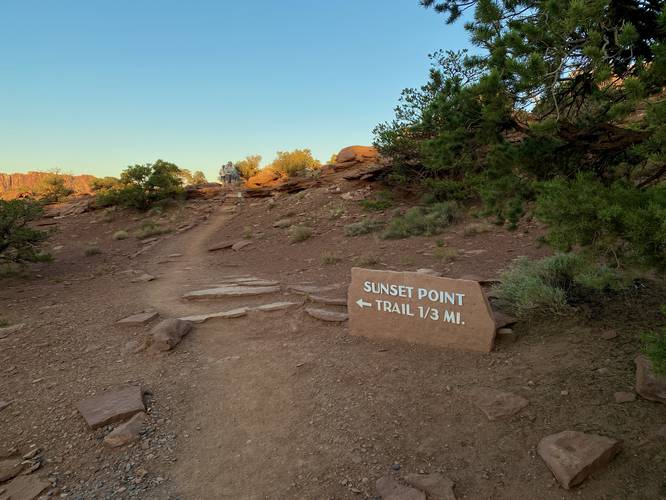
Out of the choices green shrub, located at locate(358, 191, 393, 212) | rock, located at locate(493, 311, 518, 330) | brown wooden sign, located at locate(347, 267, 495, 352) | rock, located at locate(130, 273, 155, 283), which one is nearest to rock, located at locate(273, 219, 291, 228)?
green shrub, located at locate(358, 191, 393, 212)

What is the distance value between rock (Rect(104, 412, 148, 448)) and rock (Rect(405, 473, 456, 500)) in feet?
7.59

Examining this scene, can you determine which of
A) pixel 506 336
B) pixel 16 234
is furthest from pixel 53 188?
pixel 506 336

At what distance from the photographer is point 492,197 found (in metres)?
3.26

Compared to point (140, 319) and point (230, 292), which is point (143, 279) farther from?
point (140, 319)

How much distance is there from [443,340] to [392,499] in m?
2.12

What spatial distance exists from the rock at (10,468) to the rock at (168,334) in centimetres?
200

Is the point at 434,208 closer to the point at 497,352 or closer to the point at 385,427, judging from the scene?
the point at 497,352

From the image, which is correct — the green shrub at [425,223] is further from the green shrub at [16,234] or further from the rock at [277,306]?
the green shrub at [16,234]

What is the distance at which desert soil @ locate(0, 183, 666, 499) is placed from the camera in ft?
9.21

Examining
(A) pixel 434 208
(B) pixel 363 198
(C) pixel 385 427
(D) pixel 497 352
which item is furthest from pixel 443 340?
(B) pixel 363 198

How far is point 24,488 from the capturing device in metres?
2.93

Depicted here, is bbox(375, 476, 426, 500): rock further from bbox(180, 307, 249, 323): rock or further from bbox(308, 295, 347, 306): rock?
bbox(180, 307, 249, 323): rock

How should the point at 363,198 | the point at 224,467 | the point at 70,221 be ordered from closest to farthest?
the point at 224,467 → the point at 363,198 → the point at 70,221

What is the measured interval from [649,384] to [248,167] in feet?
106
